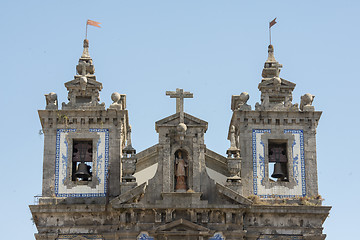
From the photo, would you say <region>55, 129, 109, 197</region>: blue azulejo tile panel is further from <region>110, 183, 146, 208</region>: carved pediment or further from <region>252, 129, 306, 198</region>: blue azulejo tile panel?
<region>252, 129, 306, 198</region>: blue azulejo tile panel

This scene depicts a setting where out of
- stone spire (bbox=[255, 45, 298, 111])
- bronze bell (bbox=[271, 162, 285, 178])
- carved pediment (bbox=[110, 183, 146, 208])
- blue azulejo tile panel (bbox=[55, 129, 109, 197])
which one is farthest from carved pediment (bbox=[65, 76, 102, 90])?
bronze bell (bbox=[271, 162, 285, 178])

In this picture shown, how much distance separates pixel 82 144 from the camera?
47906 mm

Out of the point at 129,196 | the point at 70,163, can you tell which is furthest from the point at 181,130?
the point at 70,163

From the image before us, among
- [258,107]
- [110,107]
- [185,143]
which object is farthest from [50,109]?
[258,107]

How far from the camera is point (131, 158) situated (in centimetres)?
4588

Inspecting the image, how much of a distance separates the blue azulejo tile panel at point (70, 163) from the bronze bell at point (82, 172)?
45 centimetres

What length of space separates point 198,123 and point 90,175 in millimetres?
5410

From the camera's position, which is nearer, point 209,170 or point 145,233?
point 145,233

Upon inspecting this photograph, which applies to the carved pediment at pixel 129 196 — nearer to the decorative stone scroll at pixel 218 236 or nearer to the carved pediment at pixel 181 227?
the carved pediment at pixel 181 227

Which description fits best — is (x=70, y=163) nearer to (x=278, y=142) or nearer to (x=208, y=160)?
(x=208, y=160)

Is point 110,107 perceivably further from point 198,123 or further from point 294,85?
point 294,85

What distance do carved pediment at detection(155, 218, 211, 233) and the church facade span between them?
43 millimetres

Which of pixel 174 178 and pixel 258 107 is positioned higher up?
pixel 258 107

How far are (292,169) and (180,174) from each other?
5204 mm
